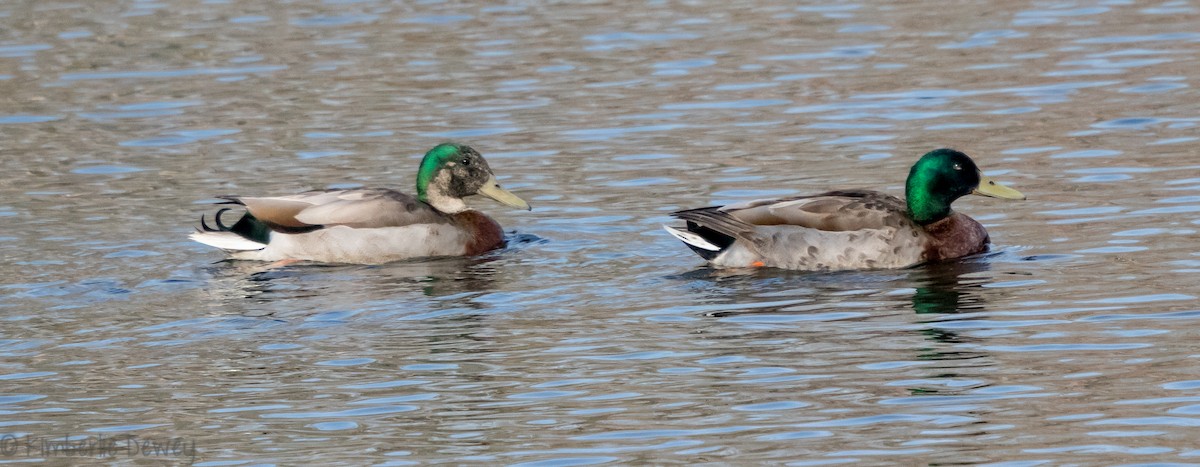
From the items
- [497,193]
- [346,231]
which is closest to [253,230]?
[346,231]

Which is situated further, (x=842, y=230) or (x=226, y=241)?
(x=226, y=241)

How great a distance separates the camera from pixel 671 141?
58.3 ft

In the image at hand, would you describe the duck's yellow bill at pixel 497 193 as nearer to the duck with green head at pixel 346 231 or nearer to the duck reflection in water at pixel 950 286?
the duck with green head at pixel 346 231

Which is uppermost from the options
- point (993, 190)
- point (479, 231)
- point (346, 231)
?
point (993, 190)

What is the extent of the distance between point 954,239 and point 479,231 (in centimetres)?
335

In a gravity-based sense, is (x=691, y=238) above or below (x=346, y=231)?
above

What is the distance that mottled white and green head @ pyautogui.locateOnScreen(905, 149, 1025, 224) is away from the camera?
1323 cm

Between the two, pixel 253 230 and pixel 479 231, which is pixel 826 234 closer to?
pixel 479 231

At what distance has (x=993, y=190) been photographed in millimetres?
13477

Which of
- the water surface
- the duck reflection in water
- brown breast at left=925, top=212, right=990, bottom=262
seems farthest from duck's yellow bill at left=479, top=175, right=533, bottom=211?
the duck reflection in water

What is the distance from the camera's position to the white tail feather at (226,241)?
44.8 feet

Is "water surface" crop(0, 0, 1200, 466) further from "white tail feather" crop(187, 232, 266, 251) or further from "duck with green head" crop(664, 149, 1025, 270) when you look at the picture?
"duck with green head" crop(664, 149, 1025, 270)

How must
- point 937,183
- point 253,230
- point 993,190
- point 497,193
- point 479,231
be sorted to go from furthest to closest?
point 497,193
point 479,231
point 253,230
point 993,190
point 937,183

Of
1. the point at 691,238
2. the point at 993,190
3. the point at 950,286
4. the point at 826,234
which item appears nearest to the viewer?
the point at 950,286
